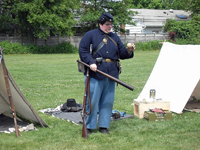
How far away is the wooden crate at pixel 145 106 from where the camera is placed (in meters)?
6.49

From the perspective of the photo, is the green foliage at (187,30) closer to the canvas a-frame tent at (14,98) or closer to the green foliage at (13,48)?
the green foliage at (13,48)

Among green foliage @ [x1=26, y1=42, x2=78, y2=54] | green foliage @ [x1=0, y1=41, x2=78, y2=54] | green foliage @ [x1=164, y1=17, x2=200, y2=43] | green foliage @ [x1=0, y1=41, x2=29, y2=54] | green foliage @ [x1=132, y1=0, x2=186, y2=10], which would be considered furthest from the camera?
green foliage @ [x1=132, y1=0, x2=186, y2=10]

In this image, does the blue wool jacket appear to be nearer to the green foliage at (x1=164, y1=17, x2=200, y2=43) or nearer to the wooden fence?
the wooden fence

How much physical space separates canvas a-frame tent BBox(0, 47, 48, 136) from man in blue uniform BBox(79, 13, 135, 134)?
1.12 meters

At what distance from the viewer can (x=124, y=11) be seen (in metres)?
36.1

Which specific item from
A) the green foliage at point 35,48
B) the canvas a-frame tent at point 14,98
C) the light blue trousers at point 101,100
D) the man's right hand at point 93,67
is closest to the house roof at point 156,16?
the green foliage at point 35,48

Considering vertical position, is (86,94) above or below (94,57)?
below

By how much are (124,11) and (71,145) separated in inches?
1289

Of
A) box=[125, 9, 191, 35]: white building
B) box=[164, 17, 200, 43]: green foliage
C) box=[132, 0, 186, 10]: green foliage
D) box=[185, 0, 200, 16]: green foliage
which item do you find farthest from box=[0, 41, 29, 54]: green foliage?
box=[132, 0, 186, 10]: green foliage

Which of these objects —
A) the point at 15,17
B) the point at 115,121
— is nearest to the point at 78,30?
the point at 15,17

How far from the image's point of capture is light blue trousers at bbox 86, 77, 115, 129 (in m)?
5.14

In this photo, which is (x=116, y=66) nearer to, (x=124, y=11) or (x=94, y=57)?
(x=94, y=57)

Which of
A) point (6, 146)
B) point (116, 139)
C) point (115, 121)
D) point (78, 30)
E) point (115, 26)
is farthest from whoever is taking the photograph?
point (78, 30)

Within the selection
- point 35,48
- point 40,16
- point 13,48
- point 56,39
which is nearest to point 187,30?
point 56,39
